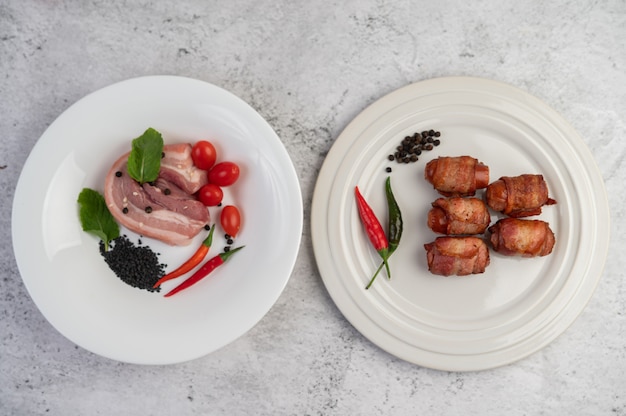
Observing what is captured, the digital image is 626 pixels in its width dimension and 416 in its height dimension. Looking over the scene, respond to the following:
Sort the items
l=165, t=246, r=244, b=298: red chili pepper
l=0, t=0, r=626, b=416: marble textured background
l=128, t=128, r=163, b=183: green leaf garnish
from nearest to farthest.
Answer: l=128, t=128, r=163, b=183: green leaf garnish
l=165, t=246, r=244, b=298: red chili pepper
l=0, t=0, r=626, b=416: marble textured background

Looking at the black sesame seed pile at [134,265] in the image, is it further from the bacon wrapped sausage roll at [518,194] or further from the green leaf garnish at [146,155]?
the bacon wrapped sausage roll at [518,194]

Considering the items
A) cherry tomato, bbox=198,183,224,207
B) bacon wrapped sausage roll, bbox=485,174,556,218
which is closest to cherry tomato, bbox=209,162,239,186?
cherry tomato, bbox=198,183,224,207

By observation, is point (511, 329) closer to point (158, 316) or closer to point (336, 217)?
point (336, 217)

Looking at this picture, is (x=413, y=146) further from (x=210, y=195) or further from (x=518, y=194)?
(x=210, y=195)

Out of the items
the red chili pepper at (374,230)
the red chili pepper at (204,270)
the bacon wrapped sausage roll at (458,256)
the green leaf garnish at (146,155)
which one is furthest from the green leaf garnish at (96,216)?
the bacon wrapped sausage roll at (458,256)

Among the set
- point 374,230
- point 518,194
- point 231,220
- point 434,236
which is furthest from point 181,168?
point 518,194

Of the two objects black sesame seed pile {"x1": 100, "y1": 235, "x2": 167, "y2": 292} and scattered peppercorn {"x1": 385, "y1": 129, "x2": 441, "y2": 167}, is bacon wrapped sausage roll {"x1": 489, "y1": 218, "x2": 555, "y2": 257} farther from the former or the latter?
black sesame seed pile {"x1": 100, "y1": 235, "x2": 167, "y2": 292}

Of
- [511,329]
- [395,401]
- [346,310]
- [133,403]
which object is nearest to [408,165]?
[346,310]
